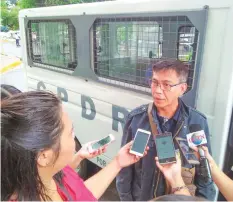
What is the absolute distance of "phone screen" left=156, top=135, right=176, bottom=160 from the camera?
57.8 inches

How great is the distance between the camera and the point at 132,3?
1.96 m

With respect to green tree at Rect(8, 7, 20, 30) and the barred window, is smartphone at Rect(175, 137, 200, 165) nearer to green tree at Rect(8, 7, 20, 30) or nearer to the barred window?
the barred window

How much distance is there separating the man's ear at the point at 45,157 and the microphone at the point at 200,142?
2.79 ft

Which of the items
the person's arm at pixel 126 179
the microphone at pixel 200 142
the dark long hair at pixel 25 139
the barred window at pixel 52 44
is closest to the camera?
the dark long hair at pixel 25 139

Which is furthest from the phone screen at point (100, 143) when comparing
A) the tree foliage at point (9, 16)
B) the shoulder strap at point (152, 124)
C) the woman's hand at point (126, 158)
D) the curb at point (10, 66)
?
the tree foliage at point (9, 16)

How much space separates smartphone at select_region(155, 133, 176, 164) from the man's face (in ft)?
0.79

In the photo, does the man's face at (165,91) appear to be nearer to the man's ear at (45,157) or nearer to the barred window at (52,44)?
the man's ear at (45,157)

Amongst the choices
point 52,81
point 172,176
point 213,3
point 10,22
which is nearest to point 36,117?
point 172,176

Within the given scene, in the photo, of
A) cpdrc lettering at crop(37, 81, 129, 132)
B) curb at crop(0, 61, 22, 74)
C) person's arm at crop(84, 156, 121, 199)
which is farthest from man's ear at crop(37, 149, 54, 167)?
curb at crop(0, 61, 22, 74)

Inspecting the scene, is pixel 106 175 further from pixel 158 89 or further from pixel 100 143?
pixel 158 89

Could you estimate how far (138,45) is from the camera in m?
2.02

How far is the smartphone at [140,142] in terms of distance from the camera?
62.7 inches

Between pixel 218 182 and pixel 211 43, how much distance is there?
807 millimetres

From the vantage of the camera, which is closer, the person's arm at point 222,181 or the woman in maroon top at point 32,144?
the woman in maroon top at point 32,144
